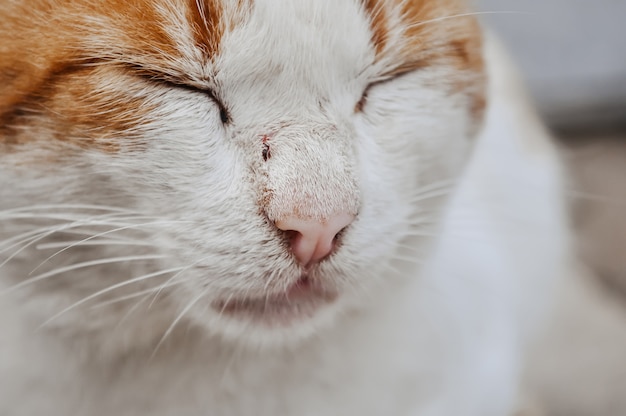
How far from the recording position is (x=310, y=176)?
0.75 metres

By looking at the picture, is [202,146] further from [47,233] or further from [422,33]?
[422,33]

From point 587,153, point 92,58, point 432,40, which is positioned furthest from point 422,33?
point 587,153

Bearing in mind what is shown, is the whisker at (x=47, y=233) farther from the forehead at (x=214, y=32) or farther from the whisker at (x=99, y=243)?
the forehead at (x=214, y=32)

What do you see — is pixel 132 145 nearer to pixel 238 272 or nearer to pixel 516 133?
pixel 238 272

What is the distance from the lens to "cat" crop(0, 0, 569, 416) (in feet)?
2.47

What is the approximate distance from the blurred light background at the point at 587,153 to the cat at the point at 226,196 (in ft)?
2.67

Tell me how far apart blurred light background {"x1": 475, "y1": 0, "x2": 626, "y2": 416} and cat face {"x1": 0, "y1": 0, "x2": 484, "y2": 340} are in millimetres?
972

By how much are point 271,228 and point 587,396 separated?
3.99ft

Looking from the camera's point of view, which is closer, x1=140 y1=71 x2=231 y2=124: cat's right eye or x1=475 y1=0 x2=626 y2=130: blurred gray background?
x1=140 y1=71 x2=231 y2=124: cat's right eye

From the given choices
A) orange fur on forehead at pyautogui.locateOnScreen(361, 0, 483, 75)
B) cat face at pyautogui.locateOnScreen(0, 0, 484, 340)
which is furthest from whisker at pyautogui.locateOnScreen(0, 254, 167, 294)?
orange fur on forehead at pyautogui.locateOnScreen(361, 0, 483, 75)

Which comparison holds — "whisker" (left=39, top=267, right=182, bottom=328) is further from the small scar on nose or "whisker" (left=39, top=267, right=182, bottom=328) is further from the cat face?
the small scar on nose

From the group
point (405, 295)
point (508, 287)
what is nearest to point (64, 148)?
point (405, 295)

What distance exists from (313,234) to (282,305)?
13cm

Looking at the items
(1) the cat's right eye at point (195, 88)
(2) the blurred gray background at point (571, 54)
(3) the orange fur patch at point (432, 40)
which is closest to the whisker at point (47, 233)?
(1) the cat's right eye at point (195, 88)
